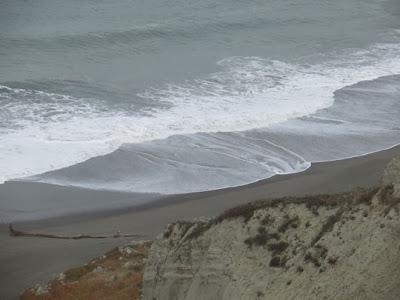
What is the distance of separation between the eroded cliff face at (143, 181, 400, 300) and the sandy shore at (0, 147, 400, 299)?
19.5 ft

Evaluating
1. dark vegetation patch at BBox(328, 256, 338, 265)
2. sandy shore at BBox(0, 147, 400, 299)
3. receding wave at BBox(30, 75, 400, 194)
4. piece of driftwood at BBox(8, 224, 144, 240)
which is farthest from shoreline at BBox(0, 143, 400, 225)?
dark vegetation patch at BBox(328, 256, 338, 265)

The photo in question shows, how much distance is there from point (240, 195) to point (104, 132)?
273 inches

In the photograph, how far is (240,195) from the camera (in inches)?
788

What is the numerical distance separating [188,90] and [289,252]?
22.0 metres

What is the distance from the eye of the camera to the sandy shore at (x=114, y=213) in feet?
53.5

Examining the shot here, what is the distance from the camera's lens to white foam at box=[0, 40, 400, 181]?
23641 millimetres

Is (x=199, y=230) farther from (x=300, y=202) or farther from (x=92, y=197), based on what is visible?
(x=92, y=197)

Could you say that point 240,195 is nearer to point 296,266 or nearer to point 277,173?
point 277,173

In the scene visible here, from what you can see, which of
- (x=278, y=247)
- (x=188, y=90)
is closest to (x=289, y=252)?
(x=278, y=247)

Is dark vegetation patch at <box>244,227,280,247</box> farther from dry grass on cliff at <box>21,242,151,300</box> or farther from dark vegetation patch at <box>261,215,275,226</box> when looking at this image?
dry grass on cliff at <box>21,242,151,300</box>

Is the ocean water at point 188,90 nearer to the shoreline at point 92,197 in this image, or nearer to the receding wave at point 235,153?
the receding wave at point 235,153

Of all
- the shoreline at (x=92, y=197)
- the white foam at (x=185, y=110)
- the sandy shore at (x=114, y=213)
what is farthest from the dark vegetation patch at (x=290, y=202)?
the white foam at (x=185, y=110)

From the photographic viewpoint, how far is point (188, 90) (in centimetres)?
3128

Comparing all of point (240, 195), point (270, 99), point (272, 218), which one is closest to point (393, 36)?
point (270, 99)
